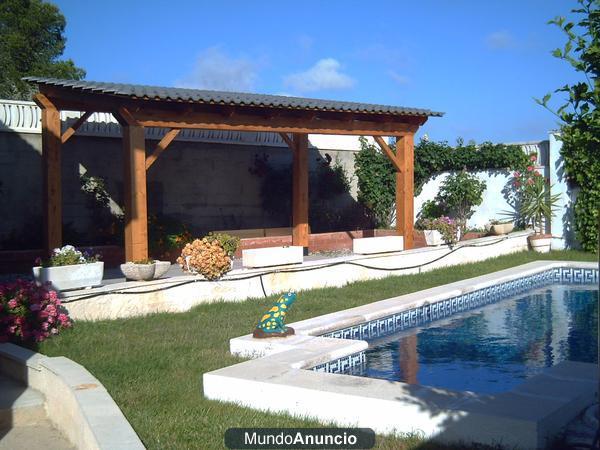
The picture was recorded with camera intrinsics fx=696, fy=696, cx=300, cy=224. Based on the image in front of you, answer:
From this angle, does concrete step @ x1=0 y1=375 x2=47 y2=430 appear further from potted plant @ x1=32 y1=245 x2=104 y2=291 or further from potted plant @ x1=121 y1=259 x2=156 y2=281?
potted plant @ x1=121 y1=259 x2=156 y2=281

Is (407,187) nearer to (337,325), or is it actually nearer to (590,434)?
(337,325)

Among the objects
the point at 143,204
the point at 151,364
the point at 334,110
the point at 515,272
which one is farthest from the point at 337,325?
the point at 515,272

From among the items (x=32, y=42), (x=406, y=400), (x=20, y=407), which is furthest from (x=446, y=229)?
(x=32, y=42)

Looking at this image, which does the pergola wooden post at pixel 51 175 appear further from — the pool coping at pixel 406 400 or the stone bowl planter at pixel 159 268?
the pool coping at pixel 406 400

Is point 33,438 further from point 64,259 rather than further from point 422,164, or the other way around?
point 422,164

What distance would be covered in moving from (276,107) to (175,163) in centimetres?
447

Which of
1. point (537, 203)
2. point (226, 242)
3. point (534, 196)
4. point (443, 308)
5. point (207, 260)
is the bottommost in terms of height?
point (443, 308)

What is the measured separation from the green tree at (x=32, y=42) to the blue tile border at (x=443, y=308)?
17.8m

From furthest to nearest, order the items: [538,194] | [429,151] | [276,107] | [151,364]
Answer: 1. [429,151]
2. [538,194]
3. [276,107]
4. [151,364]

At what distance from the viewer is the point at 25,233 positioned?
41.7 ft

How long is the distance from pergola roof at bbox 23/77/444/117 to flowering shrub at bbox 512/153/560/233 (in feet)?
17.8

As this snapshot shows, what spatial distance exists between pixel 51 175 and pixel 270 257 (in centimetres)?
368

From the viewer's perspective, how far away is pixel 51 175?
1094 centimetres

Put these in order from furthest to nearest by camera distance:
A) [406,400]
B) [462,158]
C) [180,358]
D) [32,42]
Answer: [32,42]
[462,158]
[180,358]
[406,400]
